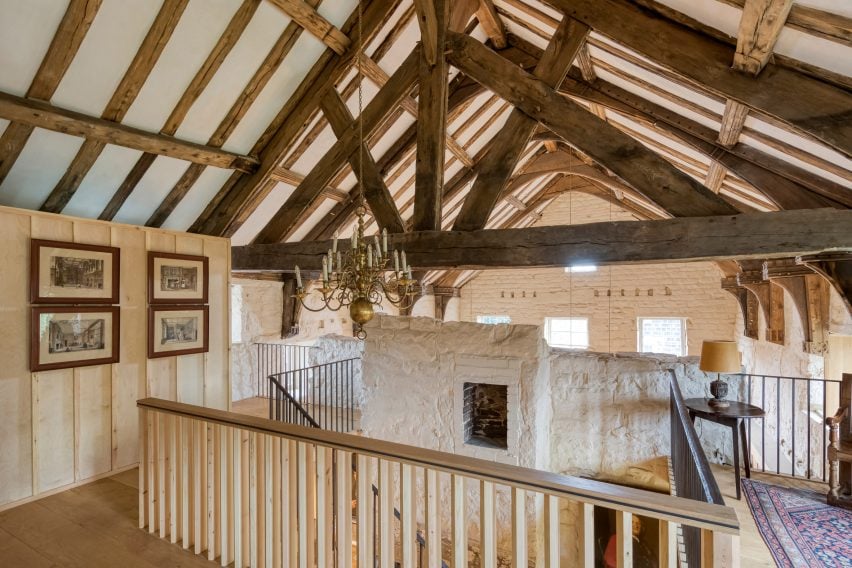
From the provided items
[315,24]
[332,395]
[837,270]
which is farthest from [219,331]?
[837,270]

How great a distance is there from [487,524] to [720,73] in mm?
2772

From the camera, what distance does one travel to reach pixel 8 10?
2545 mm

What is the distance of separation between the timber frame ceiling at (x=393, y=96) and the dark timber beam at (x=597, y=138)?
0.04 ft

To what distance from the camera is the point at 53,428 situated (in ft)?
10.9

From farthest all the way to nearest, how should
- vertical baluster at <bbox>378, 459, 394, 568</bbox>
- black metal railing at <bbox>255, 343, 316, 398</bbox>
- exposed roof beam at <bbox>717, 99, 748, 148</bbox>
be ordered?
black metal railing at <bbox>255, 343, 316, 398</bbox>, exposed roof beam at <bbox>717, 99, 748, 148</bbox>, vertical baluster at <bbox>378, 459, 394, 568</bbox>

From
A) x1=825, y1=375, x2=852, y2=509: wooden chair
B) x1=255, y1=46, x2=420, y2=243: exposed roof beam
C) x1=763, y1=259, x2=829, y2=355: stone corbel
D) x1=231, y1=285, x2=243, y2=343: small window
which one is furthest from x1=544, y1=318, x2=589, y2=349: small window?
x1=255, y1=46, x2=420, y2=243: exposed roof beam

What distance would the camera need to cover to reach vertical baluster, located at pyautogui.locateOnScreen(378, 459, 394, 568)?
1.99 meters

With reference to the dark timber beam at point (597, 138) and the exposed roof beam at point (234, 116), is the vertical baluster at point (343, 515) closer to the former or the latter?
the dark timber beam at point (597, 138)

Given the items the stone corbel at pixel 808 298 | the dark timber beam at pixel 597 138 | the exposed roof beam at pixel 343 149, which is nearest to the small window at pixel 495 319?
the stone corbel at pixel 808 298

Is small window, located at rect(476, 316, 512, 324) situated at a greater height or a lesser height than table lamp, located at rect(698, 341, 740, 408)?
lesser

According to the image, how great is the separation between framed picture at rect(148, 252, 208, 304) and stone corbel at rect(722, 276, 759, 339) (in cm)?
829

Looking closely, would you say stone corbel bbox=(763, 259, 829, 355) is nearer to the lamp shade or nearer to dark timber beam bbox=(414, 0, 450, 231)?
the lamp shade

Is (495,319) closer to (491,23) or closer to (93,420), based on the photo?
(491,23)

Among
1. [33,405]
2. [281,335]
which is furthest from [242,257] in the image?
[281,335]
